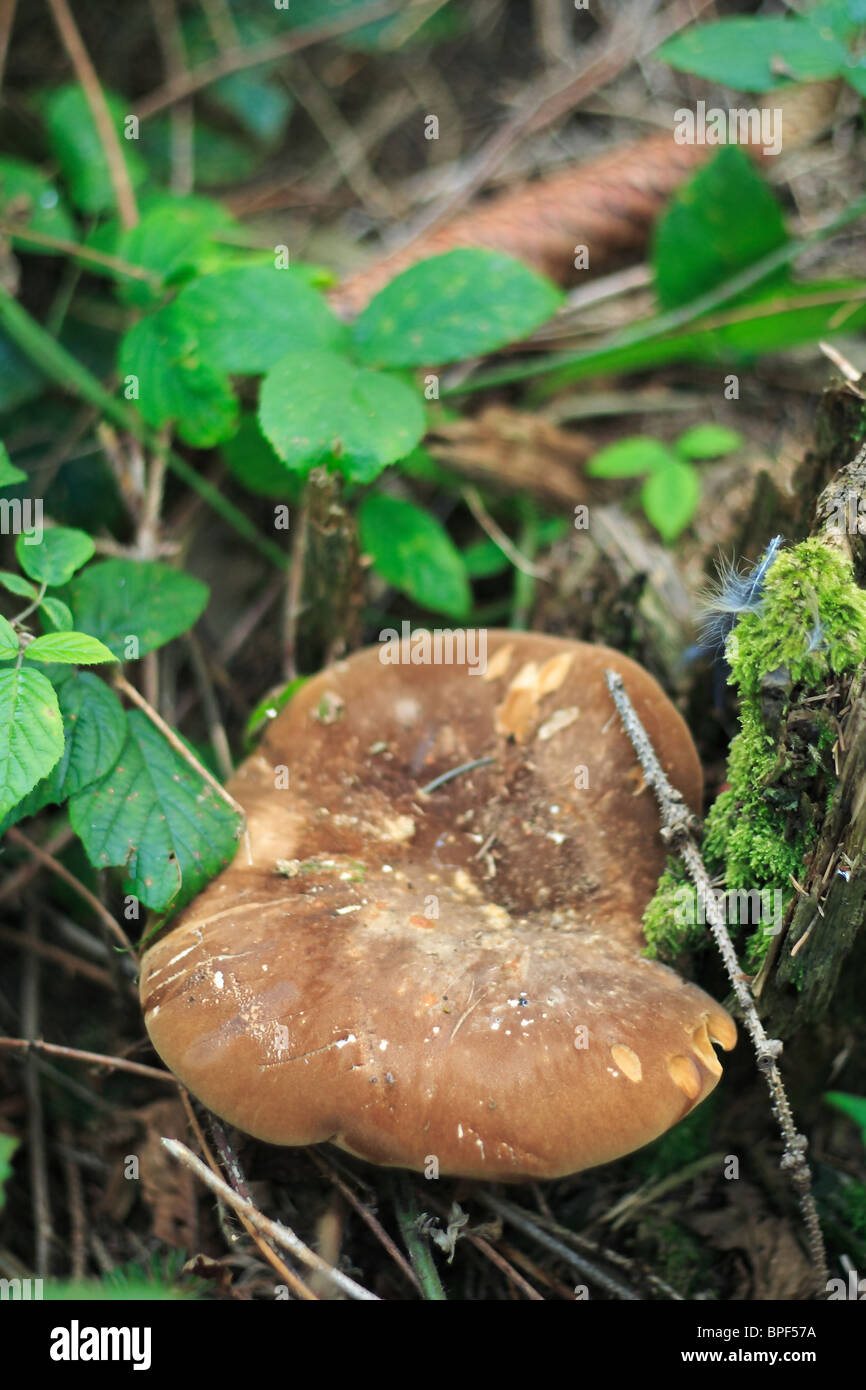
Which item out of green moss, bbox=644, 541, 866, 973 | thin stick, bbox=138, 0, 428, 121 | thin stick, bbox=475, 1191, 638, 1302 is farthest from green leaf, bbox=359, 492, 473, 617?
thin stick, bbox=138, 0, 428, 121

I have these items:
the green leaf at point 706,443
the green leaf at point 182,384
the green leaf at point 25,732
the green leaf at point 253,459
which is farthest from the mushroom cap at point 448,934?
the green leaf at point 706,443

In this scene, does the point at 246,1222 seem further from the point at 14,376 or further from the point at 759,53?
the point at 759,53

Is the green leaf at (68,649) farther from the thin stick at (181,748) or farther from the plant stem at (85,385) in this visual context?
the plant stem at (85,385)

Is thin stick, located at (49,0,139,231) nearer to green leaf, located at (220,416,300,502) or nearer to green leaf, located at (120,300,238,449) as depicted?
green leaf, located at (220,416,300,502)

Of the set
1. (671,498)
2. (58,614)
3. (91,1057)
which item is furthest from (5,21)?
(91,1057)

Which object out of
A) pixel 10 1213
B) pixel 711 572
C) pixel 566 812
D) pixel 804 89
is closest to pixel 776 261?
pixel 711 572

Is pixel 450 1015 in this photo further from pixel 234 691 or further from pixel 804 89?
pixel 804 89
